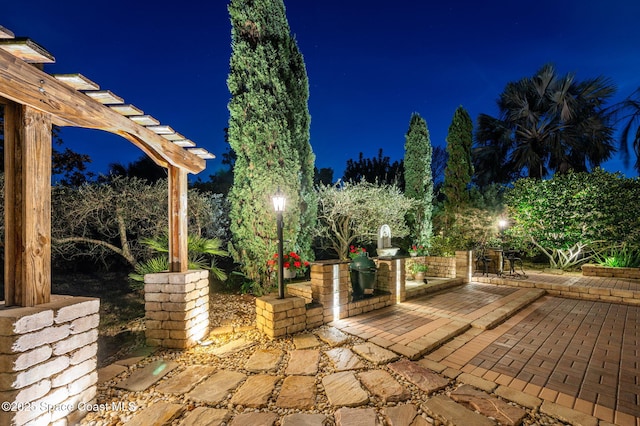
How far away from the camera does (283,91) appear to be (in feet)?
21.2

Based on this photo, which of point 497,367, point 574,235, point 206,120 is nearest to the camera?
point 497,367

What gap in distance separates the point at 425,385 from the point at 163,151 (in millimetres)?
4036

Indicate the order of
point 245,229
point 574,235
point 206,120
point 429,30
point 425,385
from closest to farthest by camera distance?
point 425,385
point 245,229
point 574,235
point 429,30
point 206,120

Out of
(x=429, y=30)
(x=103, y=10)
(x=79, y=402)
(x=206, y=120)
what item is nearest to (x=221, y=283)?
(x=79, y=402)

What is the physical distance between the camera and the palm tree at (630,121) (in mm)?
10773

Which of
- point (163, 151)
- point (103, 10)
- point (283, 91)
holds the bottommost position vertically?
point (163, 151)

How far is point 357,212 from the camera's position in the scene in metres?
9.37

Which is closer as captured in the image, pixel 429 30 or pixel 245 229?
pixel 245 229

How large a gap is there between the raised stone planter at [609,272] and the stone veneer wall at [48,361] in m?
11.6

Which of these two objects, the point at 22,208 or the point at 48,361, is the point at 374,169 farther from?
the point at 48,361

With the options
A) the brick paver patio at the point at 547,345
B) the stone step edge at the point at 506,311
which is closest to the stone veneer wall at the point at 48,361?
the brick paver patio at the point at 547,345

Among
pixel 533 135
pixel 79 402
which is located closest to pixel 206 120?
pixel 533 135

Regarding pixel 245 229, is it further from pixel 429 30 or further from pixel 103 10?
pixel 429 30

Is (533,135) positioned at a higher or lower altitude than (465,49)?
lower
